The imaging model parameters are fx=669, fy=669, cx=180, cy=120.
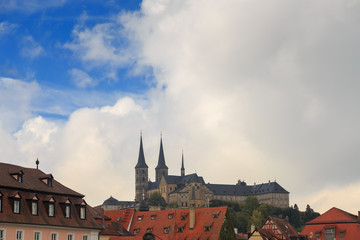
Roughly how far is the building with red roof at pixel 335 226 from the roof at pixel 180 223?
88.0 ft

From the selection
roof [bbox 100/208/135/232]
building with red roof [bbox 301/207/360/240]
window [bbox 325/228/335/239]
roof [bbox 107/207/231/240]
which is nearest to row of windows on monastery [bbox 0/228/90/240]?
roof [bbox 107/207/231/240]

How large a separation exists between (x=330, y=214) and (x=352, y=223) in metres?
5.42

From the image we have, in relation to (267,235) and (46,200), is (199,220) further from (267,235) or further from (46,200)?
(46,200)

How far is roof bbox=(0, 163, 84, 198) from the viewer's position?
5762cm

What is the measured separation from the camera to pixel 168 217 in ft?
361

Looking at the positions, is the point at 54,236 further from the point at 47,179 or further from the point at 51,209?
the point at 47,179

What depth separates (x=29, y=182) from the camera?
60156 mm

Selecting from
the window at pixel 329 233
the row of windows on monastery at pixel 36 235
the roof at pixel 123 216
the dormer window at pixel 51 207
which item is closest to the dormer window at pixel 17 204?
the row of windows on monastery at pixel 36 235

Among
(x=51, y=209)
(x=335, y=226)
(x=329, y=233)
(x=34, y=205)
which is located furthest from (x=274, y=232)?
(x=34, y=205)

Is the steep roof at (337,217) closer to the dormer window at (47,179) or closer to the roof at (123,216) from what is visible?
the roof at (123,216)

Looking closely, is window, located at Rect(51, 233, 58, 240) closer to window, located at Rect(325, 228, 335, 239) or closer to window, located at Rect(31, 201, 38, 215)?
window, located at Rect(31, 201, 38, 215)

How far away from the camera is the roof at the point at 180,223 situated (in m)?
101

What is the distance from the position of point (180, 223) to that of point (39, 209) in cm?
5068

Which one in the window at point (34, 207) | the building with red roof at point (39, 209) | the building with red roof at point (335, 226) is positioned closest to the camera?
the building with red roof at point (39, 209)
